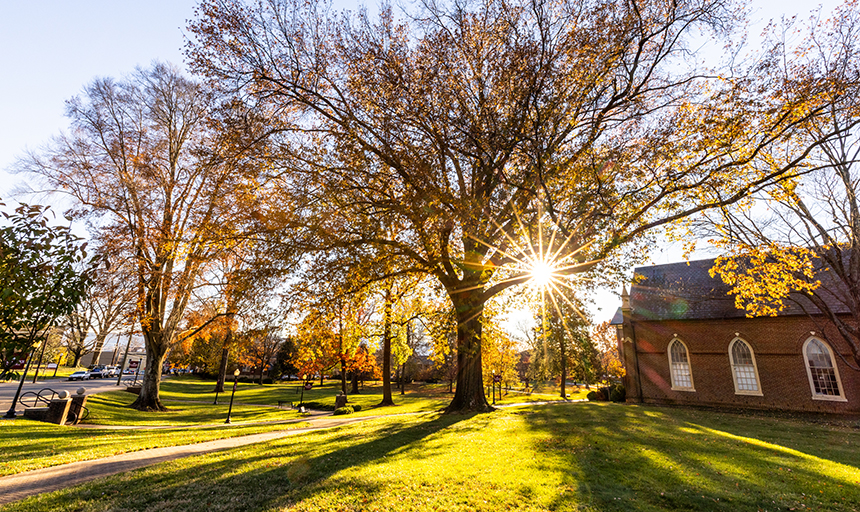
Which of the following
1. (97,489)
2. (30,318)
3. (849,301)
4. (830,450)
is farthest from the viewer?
(849,301)

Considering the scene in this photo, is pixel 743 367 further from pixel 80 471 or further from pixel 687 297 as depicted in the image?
pixel 80 471

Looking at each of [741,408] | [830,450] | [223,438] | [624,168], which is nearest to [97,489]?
[223,438]

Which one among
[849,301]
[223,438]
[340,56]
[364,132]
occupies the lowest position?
[223,438]

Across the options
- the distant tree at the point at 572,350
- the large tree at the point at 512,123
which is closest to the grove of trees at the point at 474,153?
the large tree at the point at 512,123

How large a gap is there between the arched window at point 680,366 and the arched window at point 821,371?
581 cm

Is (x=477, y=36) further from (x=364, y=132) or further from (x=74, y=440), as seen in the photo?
(x=74, y=440)

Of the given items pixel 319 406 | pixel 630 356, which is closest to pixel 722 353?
pixel 630 356

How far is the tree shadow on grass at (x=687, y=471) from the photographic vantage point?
5.55 metres

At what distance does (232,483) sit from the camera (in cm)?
614

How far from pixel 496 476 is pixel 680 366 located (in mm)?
24734

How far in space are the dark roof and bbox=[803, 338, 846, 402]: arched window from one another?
2.15m

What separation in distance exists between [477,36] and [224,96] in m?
8.17

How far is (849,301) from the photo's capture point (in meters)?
17.3

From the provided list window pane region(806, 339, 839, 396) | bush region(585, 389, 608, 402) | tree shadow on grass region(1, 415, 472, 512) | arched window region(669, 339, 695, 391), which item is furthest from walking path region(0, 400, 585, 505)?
window pane region(806, 339, 839, 396)
